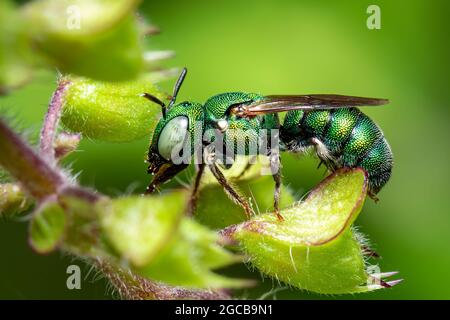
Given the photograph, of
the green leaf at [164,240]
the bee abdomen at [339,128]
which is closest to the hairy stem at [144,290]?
the green leaf at [164,240]

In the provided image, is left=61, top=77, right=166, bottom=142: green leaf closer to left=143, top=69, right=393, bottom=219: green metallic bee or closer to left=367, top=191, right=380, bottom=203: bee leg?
left=143, top=69, right=393, bottom=219: green metallic bee

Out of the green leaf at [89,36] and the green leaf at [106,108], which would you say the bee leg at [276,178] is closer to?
the green leaf at [106,108]

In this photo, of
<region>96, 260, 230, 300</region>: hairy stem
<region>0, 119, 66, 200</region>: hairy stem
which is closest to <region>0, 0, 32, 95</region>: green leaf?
<region>0, 119, 66, 200</region>: hairy stem

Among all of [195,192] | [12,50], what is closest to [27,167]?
[12,50]

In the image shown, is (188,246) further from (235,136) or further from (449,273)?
(449,273)
